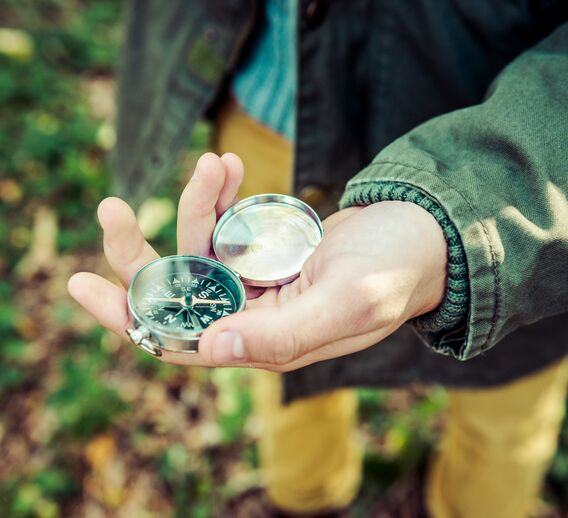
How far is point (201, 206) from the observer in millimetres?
1708

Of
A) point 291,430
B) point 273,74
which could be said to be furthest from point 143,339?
point 291,430

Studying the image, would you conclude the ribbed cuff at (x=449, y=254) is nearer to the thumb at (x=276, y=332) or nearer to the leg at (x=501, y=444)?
the thumb at (x=276, y=332)

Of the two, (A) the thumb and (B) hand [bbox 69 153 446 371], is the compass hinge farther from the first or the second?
(A) the thumb

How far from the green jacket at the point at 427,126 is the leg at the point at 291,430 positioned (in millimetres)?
230

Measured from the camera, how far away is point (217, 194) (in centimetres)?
171

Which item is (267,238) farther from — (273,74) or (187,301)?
(273,74)

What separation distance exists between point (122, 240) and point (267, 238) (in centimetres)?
53

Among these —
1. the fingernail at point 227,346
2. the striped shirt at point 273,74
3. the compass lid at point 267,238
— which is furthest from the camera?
the striped shirt at point 273,74

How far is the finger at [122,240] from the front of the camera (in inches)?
61.5

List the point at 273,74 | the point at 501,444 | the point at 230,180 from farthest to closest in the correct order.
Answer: the point at 501,444, the point at 273,74, the point at 230,180

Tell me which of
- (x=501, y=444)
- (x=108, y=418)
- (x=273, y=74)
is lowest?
(x=108, y=418)

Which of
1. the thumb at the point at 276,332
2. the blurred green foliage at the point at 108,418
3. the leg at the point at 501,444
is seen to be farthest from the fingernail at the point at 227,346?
the blurred green foliage at the point at 108,418

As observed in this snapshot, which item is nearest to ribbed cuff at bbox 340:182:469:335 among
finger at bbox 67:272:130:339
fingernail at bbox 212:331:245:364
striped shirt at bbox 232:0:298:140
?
fingernail at bbox 212:331:245:364

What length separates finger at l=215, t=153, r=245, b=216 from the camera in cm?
168
